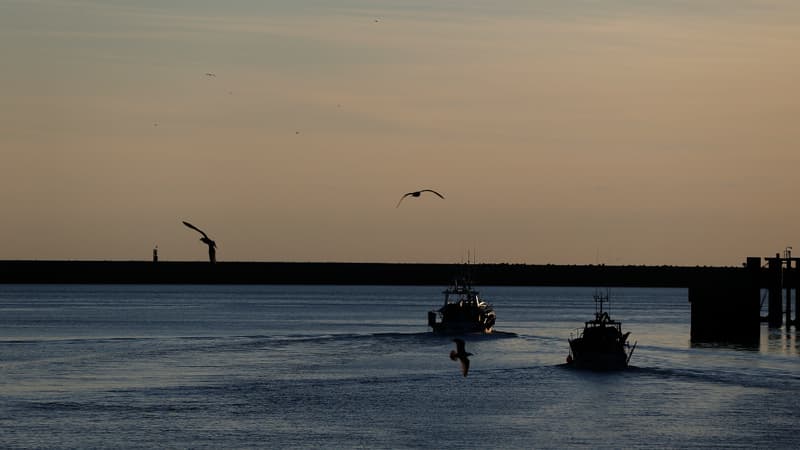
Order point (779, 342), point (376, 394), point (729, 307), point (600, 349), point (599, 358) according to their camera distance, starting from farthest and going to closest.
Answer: point (729, 307) < point (779, 342) < point (600, 349) < point (599, 358) < point (376, 394)

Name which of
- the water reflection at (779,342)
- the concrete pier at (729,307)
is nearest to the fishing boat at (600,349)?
the water reflection at (779,342)

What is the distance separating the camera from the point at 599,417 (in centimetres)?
6881

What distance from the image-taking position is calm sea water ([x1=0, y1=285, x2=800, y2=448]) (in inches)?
2421

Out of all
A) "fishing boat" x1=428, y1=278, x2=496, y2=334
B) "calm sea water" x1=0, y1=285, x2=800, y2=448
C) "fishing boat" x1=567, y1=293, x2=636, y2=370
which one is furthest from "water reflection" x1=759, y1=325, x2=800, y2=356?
"fishing boat" x1=428, y1=278, x2=496, y2=334

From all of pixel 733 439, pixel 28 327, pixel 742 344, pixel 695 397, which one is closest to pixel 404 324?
pixel 28 327

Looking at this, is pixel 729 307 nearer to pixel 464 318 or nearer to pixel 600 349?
pixel 464 318

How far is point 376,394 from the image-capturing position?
7625 centimetres

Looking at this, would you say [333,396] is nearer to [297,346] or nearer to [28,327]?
[297,346]

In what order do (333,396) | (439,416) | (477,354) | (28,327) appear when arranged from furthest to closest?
(28,327), (477,354), (333,396), (439,416)

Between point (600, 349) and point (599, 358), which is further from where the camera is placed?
point (600, 349)

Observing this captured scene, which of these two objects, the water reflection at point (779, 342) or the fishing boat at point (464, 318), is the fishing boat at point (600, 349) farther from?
A: the fishing boat at point (464, 318)

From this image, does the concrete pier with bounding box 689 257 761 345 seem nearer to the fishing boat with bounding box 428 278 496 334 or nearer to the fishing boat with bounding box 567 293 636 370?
the fishing boat with bounding box 428 278 496 334

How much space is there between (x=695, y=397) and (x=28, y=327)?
276 feet

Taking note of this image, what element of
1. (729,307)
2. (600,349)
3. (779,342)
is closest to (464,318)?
(729,307)
